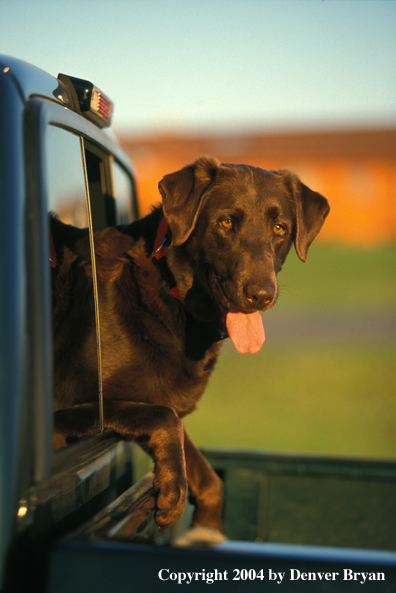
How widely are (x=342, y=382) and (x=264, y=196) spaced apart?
8413mm

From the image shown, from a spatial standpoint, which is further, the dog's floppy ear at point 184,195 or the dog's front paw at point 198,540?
the dog's floppy ear at point 184,195

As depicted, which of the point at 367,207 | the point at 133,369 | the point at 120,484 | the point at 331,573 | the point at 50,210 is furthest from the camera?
the point at 367,207

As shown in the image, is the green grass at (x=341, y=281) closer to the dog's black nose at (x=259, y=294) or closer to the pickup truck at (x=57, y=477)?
the dog's black nose at (x=259, y=294)

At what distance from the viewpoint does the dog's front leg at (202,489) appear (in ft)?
9.04

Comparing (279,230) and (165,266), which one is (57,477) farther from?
(279,230)

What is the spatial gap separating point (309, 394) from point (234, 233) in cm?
763

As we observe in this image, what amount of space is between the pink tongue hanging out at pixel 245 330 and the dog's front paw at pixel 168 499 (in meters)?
0.71

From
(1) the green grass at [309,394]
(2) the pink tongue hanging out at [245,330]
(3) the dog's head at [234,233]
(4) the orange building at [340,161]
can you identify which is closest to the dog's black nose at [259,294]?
(3) the dog's head at [234,233]

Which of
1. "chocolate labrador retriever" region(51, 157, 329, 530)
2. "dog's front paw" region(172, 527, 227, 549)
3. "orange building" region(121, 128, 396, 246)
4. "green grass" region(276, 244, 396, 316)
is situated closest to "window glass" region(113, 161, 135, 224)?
"chocolate labrador retriever" region(51, 157, 329, 530)

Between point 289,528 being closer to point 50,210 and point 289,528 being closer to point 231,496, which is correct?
point 231,496

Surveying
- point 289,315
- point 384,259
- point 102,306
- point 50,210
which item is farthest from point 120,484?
point 384,259

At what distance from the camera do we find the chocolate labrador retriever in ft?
6.63

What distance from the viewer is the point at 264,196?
108 inches

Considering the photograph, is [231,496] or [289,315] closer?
[231,496]
